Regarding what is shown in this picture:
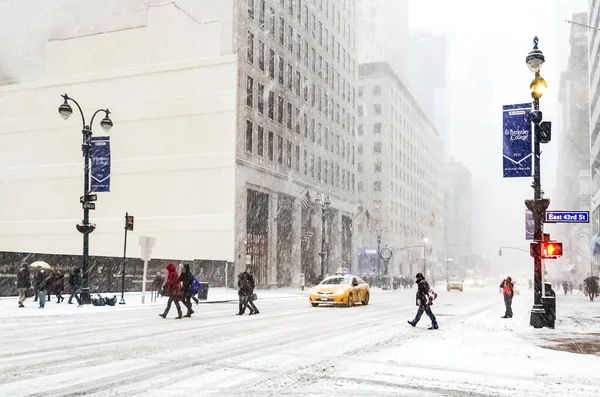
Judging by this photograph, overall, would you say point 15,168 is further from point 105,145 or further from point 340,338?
point 340,338

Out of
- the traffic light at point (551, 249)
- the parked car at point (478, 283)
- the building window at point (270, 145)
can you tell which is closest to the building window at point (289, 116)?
the building window at point (270, 145)

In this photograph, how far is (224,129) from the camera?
49250mm

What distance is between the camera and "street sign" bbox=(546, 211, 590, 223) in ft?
56.5

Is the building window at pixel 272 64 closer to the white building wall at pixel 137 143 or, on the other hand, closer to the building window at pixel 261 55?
the building window at pixel 261 55

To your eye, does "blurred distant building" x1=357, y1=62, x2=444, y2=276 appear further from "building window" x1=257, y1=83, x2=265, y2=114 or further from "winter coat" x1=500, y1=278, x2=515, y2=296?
"winter coat" x1=500, y1=278, x2=515, y2=296

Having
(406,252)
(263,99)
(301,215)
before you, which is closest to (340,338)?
(263,99)

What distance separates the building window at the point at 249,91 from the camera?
51.4m

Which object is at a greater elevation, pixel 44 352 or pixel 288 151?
pixel 288 151

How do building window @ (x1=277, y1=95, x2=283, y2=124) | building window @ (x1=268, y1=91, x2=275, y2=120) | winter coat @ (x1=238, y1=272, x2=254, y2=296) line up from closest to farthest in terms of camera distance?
winter coat @ (x1=238, y1=272, x2=254, y2=296) < building window @ (x1=268, y1=91, x2=275, y2=120) < building window @ (x1=277, y1=95, x2=283, y2=124)

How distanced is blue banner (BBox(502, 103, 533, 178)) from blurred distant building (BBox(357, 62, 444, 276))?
75811 mm

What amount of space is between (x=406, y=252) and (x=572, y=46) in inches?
1874

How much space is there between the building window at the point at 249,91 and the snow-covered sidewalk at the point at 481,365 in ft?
126

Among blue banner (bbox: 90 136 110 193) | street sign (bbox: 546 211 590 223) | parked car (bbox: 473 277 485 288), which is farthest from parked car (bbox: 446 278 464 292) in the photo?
street sign (bbox: 546 211 590 223)

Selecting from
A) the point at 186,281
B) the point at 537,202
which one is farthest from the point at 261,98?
the point at 537,202
